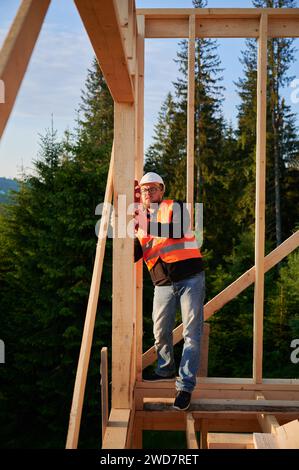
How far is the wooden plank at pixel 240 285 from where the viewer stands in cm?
417

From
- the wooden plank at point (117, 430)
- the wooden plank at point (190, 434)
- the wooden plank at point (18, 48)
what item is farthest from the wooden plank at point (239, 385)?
the wooden plank at point (18, 48)

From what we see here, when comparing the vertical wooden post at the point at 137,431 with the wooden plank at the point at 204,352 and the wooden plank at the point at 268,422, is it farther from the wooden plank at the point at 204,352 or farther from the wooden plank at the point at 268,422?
the wooden plank at the point at 268,422

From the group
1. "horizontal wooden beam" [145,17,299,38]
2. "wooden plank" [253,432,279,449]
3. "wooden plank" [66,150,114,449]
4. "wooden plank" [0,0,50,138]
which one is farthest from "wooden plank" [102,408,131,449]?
"horizontal wooden beam" [145,17,299,38]

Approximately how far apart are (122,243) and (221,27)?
1.97 metres

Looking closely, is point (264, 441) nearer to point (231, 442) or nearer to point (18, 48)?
point (231, 442)

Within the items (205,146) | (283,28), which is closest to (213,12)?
(283,28)

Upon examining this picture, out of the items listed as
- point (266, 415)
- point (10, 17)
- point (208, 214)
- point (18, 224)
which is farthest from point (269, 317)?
point (10, 17)

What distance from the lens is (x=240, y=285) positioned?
4242 millimetres

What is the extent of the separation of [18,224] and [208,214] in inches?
216

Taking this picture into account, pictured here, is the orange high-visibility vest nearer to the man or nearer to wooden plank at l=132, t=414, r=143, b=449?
the man

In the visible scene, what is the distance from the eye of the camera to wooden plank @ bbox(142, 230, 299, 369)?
4168 mm

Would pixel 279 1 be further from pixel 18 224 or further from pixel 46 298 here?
pixel 46 298

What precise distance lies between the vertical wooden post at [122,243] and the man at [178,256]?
11.9 inches
